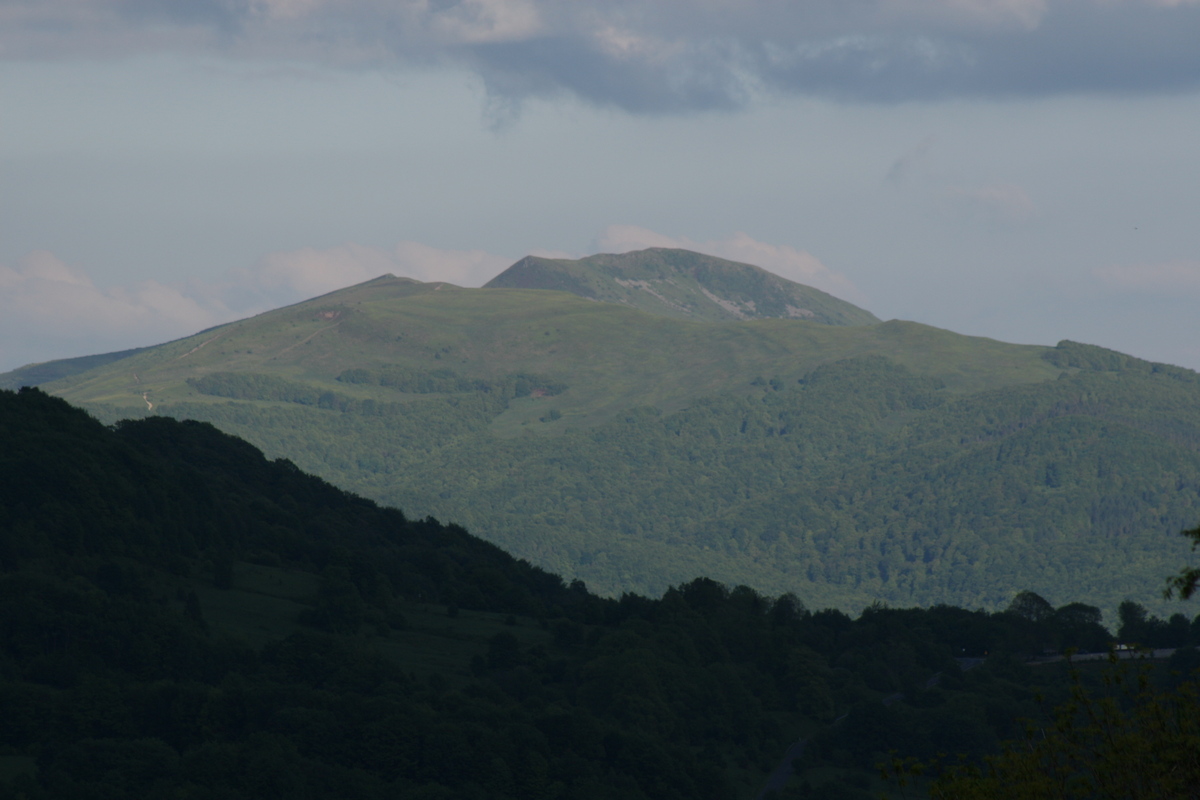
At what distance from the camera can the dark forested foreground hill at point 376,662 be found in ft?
349

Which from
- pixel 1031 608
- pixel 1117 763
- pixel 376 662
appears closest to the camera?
pixel 1117 763

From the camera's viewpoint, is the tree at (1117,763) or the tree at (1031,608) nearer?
the tree at (1117,763)

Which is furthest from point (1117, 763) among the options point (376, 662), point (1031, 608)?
point (1031, 608)

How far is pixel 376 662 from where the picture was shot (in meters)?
129

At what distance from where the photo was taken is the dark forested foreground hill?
4188 inches

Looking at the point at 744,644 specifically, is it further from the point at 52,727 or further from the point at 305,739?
the point at 52,727

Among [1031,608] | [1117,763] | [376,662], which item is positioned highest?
[1117,763]

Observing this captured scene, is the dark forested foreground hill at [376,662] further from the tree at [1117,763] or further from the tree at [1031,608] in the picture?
the tree at [1117,763]

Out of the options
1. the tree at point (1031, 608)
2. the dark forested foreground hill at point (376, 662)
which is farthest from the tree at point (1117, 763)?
the tree at point (1031, 608)

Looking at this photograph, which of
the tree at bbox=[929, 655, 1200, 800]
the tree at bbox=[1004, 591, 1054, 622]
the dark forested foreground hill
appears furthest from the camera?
the tree at bbox=[1004, 591, 1054, 622]

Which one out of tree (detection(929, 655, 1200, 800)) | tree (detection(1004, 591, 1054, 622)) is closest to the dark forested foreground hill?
tree (detection(1004, 591, 1054, 622))

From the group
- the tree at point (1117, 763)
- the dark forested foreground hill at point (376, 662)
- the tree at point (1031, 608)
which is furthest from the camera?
the tree at point (1031, 608)

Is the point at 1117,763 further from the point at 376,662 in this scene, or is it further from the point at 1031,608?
the point at 1031,608

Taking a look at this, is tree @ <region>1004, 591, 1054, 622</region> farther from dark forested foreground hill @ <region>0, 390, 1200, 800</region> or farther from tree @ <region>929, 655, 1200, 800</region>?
tree @ <region>929, 655, 1200, 800</region>
